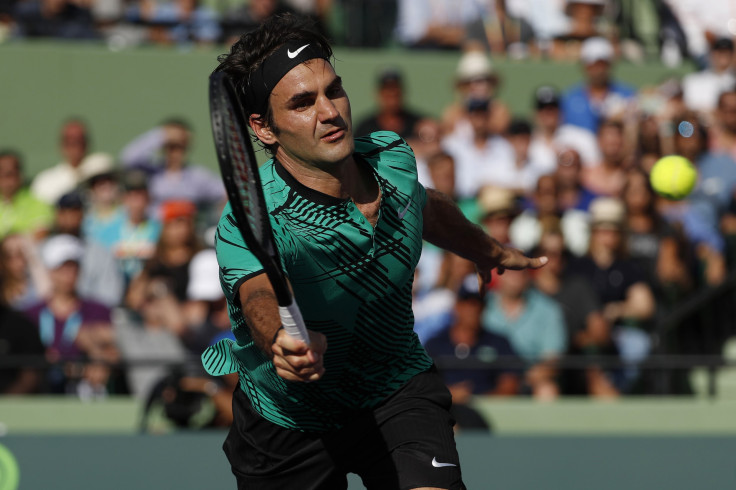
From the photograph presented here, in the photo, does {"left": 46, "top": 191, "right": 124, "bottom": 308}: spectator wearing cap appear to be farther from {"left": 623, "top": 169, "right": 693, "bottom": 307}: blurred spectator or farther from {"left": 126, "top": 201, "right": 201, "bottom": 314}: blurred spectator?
{"left": 623, "top": 169, "right": 693, "bottom": 307}: blurred spectator

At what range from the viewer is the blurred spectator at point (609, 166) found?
889 cm

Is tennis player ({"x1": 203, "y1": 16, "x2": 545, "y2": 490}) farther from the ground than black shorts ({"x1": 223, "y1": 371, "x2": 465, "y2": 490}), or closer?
farther from the ground

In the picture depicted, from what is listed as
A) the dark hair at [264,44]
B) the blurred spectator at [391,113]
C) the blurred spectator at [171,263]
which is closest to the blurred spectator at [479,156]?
the blurred spectator at [391,113]

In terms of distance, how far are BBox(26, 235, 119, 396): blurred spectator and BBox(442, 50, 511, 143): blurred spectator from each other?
3.41 meters

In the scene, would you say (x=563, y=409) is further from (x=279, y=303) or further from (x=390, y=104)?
(x=279, y=303)

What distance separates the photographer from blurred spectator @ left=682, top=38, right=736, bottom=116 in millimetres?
10383

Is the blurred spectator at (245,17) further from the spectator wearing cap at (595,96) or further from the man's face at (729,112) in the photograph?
the man's face at (729,112)

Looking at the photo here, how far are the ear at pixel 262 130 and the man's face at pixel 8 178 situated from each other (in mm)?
6194

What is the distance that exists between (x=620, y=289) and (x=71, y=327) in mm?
3835

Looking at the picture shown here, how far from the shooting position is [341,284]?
11.3ft

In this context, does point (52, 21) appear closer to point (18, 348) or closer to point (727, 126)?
point (18, 348)

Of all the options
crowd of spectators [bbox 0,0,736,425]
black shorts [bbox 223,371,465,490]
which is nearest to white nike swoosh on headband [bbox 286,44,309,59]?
black shorts [bbox 223,371,465,490]

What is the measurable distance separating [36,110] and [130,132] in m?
0.95

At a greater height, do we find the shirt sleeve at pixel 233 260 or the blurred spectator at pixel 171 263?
the shirt sleeve at pixel 233 260
